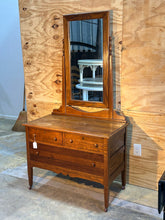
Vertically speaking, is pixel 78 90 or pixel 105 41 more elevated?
pixel 105 41

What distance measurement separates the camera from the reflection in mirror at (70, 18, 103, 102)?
7.38 feet

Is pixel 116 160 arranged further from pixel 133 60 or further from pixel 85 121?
pixel 133 60

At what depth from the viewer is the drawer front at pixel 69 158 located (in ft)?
6.59

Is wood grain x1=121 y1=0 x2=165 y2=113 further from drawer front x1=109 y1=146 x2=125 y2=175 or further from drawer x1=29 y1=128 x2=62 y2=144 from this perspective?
drawer x1=29 y1=128 x2=62 y2=144

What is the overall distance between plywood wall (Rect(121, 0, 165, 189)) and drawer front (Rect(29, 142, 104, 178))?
20.3 inches

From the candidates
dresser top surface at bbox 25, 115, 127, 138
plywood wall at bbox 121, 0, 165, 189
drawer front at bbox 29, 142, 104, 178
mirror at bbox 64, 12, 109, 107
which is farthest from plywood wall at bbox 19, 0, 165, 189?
drawer front at bbox 29, 142, 104, 178

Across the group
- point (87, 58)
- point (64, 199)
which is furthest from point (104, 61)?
point (64, 199)

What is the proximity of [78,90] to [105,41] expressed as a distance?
1.75 ft

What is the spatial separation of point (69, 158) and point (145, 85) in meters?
0.91

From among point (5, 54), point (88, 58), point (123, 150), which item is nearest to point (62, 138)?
point (123, 150)

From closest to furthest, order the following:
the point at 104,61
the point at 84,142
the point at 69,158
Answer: the point at 84,142 → the point at 69,158 → the point at 104,61

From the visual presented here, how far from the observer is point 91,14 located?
2.22m

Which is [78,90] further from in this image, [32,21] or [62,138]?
[32,21]

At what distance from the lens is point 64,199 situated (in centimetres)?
222
